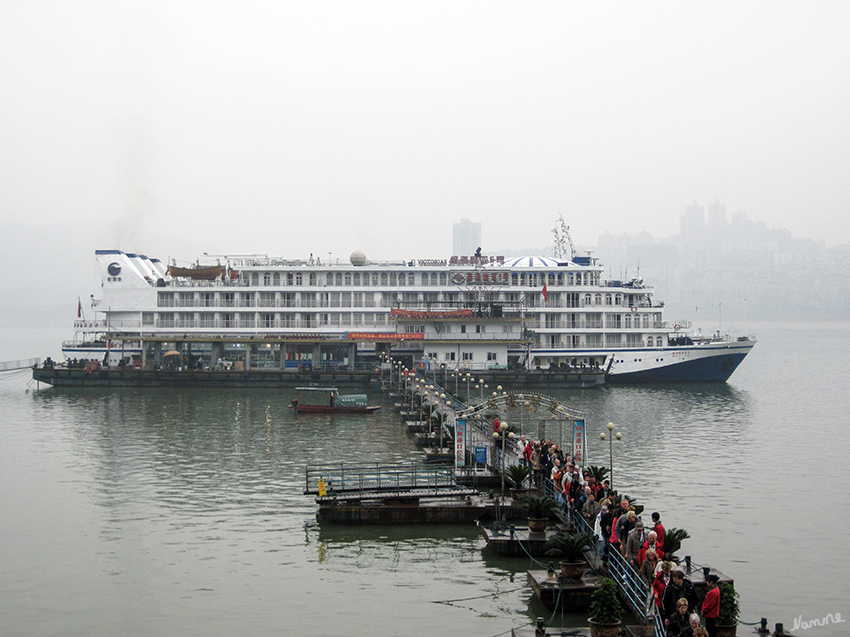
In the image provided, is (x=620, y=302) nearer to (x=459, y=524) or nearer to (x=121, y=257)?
(x=121, y=257)

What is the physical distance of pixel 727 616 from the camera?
15.8 metres

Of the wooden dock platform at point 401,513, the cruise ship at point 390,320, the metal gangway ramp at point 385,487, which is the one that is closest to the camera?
the wooden dock platform at point 401,513

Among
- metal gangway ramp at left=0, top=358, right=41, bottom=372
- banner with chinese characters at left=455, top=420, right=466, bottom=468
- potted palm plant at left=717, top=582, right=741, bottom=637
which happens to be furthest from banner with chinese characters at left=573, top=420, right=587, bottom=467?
metal gangway ramp at left=0, top=358, right=41, bottom=372

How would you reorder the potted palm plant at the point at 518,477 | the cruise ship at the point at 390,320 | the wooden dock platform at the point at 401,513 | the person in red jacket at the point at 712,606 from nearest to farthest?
the person in red jacket at the point at 712,606 → the wooden dock platform at the point at 401,513 → the potted palm plant at the point at 518,477 → the cruise ship at the point at 390,320

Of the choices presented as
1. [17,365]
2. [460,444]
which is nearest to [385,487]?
[460,444]

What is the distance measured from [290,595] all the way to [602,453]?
22.8 metres

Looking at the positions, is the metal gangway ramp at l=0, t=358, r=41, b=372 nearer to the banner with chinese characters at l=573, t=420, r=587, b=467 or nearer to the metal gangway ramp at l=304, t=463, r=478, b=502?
the metal gangway ramp at l=304, t=463, r=478, b=502

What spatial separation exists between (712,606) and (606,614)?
1.97 m

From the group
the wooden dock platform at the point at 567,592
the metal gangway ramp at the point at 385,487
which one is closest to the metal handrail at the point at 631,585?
the wooden dock platform at the point at 567,592

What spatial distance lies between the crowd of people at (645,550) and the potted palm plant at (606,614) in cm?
77

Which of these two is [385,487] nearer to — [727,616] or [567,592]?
[567,592]

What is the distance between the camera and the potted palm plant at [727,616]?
51.8 feet

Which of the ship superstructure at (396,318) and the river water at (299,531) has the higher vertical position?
the ship superstructure at (396,318)

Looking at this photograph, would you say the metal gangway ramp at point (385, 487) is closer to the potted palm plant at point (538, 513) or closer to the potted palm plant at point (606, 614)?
the potted palm plant at point (538, 513)
